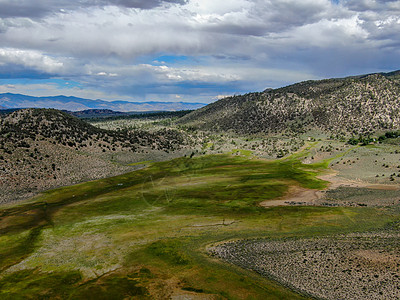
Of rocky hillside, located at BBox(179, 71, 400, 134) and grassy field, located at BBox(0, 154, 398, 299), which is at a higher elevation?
rocky hillside, located at BBox(179, 71, 400, 134)

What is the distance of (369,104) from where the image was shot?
136750 millimetres

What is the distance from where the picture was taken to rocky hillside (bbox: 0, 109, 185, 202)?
62.6 m

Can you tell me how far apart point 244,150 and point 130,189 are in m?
56.6

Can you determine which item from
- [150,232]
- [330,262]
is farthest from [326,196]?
[150,232]

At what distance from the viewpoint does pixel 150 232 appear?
1553 inches

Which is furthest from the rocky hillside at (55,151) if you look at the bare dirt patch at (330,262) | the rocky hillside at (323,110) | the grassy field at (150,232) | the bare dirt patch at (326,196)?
the rocky hillside at (323,110)

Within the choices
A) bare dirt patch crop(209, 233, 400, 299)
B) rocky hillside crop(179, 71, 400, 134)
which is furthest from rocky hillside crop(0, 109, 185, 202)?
rocky hillside crop(179, 71, 400, 134)

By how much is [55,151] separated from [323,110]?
11031 centimetres

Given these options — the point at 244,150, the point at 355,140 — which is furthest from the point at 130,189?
the point at 355,140

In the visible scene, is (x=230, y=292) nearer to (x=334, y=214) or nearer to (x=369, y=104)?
(x=334, y=214)

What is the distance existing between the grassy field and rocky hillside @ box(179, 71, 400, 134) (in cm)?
7542

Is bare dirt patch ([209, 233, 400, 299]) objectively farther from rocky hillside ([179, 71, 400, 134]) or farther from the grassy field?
rocky hillside ([179, 71, 400, 134])

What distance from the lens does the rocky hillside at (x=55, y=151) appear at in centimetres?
6259

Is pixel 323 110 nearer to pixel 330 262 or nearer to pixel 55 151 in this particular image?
pixel 55 151
